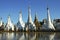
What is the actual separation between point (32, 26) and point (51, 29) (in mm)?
17918

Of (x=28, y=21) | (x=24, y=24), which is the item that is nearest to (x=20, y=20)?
(x=24, y=24)

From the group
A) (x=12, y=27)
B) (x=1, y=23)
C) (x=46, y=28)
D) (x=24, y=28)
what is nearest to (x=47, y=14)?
(x=46, y=28)

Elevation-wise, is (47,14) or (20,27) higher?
(47,14)

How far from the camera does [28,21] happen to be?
463ft

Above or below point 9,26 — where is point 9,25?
above

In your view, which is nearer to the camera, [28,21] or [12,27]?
[28,21]

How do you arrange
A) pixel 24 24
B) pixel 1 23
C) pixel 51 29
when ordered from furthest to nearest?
pixel 1 23
pixel 24 24
pixel 51 29

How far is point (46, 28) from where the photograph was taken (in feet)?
434

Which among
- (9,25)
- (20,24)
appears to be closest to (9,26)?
(9,25)

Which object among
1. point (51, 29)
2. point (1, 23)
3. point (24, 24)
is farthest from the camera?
point (1, 23)

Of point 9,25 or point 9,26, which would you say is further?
point 9,25

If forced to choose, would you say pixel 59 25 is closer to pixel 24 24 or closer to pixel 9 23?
pixel 24 24

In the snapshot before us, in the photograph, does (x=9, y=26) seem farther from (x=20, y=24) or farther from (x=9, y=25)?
(x=20, y=24)

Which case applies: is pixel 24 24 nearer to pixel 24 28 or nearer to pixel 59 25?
pixel 24 28
